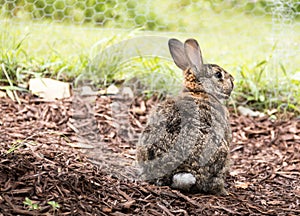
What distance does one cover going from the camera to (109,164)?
4496mm

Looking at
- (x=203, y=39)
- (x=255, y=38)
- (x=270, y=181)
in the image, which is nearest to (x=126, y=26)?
→ (x=203, y=39)

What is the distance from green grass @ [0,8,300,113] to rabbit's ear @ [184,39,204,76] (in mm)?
1678

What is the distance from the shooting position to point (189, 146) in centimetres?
394

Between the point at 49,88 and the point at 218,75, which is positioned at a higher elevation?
the point at 218,75

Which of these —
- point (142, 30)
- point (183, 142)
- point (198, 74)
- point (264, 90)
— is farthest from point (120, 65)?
point (183, 142)

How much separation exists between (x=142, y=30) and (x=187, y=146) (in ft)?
→ 12.4

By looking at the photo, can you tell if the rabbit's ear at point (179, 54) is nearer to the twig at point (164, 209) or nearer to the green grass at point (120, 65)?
the twig at point (164, 209)

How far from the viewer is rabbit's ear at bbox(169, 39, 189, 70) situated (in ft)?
15.1

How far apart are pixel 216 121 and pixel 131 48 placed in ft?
8.56

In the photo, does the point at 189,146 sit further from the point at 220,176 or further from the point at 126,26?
the point at 126,26

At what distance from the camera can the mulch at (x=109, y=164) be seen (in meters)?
3.54

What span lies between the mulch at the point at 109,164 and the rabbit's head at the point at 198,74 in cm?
83

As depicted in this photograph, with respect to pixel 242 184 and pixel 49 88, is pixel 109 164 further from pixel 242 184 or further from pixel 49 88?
pixel 49 88

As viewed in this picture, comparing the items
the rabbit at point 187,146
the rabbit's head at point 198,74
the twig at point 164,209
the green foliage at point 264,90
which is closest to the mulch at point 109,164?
the twig at point 164,209
